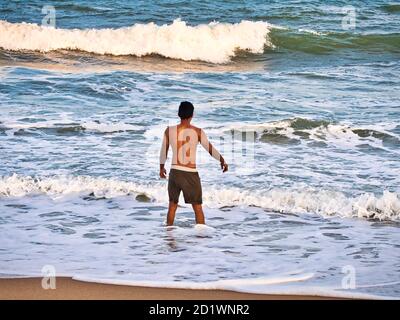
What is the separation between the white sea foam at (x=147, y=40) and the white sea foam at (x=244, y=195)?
40.1 feet

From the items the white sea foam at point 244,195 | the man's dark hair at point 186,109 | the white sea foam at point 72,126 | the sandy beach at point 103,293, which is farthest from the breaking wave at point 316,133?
the sandy beach at point 103,293

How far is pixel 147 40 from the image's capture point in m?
23.4

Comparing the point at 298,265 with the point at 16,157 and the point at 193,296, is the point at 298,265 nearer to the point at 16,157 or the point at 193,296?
the point at 193,296

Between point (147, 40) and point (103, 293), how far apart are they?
1721 cm

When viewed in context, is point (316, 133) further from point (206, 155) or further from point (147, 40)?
point (147, 40)

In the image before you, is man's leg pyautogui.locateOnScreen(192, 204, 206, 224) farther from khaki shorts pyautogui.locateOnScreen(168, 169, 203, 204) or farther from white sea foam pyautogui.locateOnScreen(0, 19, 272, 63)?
white sea foam pyautogui.locateOnScreen(0, 19, 272, 63)

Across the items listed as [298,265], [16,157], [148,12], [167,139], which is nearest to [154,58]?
[148,12]

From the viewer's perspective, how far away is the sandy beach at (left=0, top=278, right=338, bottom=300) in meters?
6.58

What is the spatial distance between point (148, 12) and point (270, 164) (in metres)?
16.2

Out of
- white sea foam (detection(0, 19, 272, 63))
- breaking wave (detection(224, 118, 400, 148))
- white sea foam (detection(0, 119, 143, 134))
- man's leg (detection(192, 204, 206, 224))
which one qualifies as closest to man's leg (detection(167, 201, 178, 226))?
man's leg (detection(192, 204, 206, 224))

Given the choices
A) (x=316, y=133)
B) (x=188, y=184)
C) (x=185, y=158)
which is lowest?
(x=316, y=133)

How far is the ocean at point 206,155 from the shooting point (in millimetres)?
7723

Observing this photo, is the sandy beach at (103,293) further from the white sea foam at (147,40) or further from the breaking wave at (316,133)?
the white sea foam at (147,40)

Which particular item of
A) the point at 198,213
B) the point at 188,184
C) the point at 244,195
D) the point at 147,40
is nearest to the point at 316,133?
the point at 244,195
